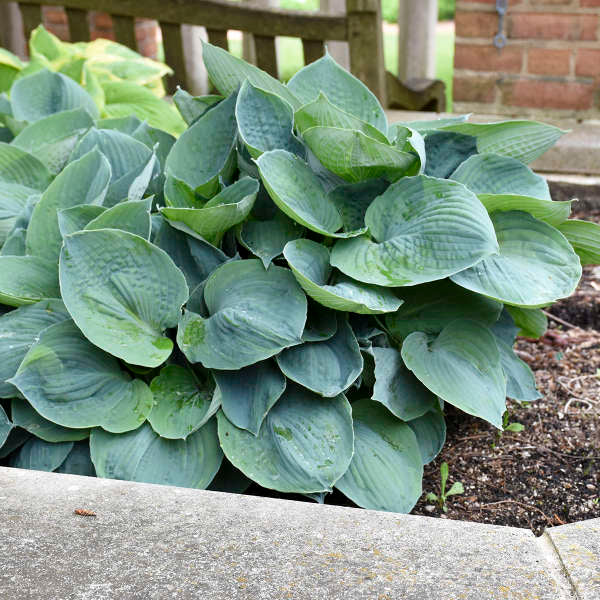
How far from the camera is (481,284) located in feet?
5.24

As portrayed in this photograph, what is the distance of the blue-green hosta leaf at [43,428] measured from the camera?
63.1 inches

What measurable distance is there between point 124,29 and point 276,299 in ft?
10.1

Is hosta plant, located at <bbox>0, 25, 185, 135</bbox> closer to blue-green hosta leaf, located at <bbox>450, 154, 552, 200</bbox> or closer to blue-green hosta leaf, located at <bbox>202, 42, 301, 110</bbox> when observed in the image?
blue-green hosta leaf, located at <bbox>202, 42, 301, 110</bbox>

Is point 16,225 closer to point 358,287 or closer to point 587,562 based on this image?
point 358,287

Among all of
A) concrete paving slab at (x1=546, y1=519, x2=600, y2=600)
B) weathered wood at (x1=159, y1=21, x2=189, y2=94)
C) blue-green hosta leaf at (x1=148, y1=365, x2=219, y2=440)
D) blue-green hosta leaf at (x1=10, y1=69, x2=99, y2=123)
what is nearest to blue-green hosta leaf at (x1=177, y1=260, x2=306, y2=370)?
blue-green hosta leaf at (x1=148, y1=365, x2=219, y2=440)

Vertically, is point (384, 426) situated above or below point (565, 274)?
below

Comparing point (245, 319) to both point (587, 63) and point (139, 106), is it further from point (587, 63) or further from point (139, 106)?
point (587, 63)

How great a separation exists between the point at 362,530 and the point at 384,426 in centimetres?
55

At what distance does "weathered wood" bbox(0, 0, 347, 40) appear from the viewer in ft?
11.7

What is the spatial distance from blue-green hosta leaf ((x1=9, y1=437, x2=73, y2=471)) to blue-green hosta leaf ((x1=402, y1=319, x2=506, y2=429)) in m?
0.72

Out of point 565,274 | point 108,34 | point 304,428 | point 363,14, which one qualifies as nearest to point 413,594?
point 304,428

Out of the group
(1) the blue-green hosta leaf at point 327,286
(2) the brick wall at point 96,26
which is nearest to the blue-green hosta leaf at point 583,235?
(1) the blue-green hosta leaf at point 327,286

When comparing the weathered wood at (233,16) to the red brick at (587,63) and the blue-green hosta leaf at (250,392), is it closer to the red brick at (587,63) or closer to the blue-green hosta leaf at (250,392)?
the red brick at (587,63)

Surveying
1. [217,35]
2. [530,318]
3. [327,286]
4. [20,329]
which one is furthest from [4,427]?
[217,35]
